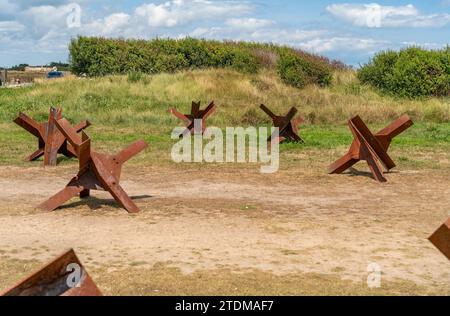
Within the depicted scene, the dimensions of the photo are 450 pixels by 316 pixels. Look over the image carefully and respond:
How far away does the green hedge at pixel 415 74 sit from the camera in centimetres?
2709

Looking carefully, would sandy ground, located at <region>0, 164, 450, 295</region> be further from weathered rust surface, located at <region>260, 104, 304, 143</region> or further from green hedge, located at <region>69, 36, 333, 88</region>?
green hedge, located at <region>69, 36, 333, 88</region>

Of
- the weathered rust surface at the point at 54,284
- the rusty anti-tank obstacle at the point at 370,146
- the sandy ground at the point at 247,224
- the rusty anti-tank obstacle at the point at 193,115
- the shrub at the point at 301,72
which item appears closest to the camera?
the weathered rust surface at the point at 54,284

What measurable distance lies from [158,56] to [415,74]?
12.4 meters

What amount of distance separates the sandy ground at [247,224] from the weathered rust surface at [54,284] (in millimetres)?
3100

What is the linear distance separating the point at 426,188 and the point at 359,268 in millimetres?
4594

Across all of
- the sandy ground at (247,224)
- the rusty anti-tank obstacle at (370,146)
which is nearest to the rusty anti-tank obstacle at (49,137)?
the sandy ground at (247,224)

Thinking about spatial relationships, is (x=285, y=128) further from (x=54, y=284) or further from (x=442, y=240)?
(x=54, y=284)

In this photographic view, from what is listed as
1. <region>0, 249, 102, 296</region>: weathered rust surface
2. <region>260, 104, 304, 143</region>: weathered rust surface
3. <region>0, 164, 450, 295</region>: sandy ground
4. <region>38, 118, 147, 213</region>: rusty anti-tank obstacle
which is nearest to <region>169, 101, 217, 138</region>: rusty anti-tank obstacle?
<region>260, 104, 304, 143</region>: weathered rust surface

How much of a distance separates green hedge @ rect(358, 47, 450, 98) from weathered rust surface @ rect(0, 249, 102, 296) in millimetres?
25930

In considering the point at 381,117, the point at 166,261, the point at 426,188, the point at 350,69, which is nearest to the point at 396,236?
the point at 166,261

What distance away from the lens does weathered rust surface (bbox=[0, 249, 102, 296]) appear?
244 cm

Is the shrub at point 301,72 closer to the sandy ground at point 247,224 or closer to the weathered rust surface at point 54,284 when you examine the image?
the sandy ground at point 247,224

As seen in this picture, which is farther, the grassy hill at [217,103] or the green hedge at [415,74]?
the green hedge at [415,74]

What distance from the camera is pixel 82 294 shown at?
2496 mm
